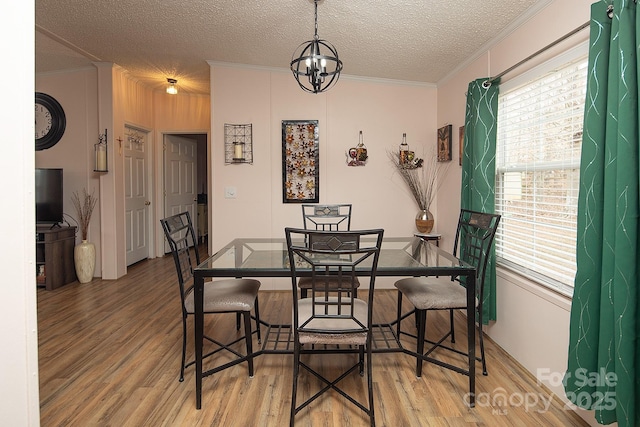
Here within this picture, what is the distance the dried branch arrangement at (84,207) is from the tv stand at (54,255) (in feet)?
0.51

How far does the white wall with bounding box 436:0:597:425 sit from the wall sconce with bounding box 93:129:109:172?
4162mm

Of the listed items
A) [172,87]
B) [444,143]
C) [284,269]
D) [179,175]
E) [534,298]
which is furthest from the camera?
[179,175]

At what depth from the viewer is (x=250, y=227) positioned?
4516mm

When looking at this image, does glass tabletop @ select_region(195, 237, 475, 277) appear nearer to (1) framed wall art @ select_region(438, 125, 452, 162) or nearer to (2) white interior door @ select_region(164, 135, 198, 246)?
(1) framed wall art @ select_region(438, 125, 452, 162)

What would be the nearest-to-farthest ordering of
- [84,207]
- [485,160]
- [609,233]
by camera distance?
[609,233]
[485,160]
[84,207]

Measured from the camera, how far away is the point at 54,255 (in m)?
4.48

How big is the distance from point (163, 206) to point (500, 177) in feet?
16.7

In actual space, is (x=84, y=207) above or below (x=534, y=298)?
above

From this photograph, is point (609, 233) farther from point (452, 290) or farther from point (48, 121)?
point (48, 121)

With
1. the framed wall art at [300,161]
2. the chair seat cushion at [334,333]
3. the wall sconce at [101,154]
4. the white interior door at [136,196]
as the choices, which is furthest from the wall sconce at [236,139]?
the chair seat cushion at [334,333]

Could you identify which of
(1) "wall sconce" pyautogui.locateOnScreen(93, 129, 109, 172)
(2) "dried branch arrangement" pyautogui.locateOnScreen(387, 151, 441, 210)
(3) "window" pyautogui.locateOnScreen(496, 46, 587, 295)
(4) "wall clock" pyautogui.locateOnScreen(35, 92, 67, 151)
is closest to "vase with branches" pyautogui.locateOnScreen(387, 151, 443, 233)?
(2) "dried branch arrangement" pyautogui.locateOnScreen(387, 151, 441, 210)

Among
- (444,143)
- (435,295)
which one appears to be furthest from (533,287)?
(444,143)

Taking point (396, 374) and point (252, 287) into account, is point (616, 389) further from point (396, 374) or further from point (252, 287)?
point (252, 287)

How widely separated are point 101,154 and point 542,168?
4.59m
